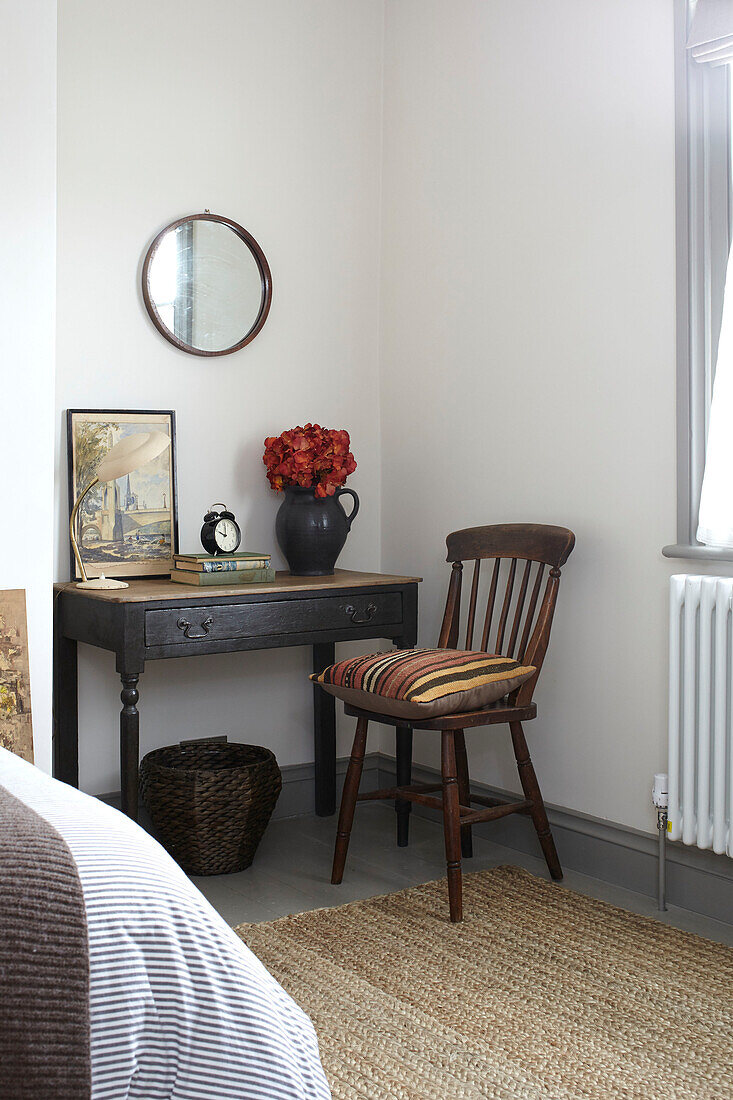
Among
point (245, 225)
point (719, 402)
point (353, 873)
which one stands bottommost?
point (353, 873)

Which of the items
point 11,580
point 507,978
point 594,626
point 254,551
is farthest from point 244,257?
point 507,978

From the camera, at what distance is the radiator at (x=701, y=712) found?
2.18m

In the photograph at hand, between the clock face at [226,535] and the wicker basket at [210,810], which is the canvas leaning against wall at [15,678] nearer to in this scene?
the wicker basket at [210,810]

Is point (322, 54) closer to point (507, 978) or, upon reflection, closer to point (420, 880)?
point (420, 880)

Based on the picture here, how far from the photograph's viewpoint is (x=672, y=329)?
241cm

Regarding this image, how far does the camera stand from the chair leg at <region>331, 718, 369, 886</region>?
2.50m

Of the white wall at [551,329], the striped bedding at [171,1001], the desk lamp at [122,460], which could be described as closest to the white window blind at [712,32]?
the white wall at [551,329]

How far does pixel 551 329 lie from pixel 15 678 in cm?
165

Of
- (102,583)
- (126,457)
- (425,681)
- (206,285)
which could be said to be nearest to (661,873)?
(425,681)

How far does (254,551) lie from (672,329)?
1393 millimetres

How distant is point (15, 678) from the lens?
231cm

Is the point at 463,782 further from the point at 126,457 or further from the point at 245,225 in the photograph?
the point at 245,225

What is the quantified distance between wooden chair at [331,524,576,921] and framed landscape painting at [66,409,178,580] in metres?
0.76

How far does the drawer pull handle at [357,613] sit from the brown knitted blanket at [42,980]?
6.21 feet
